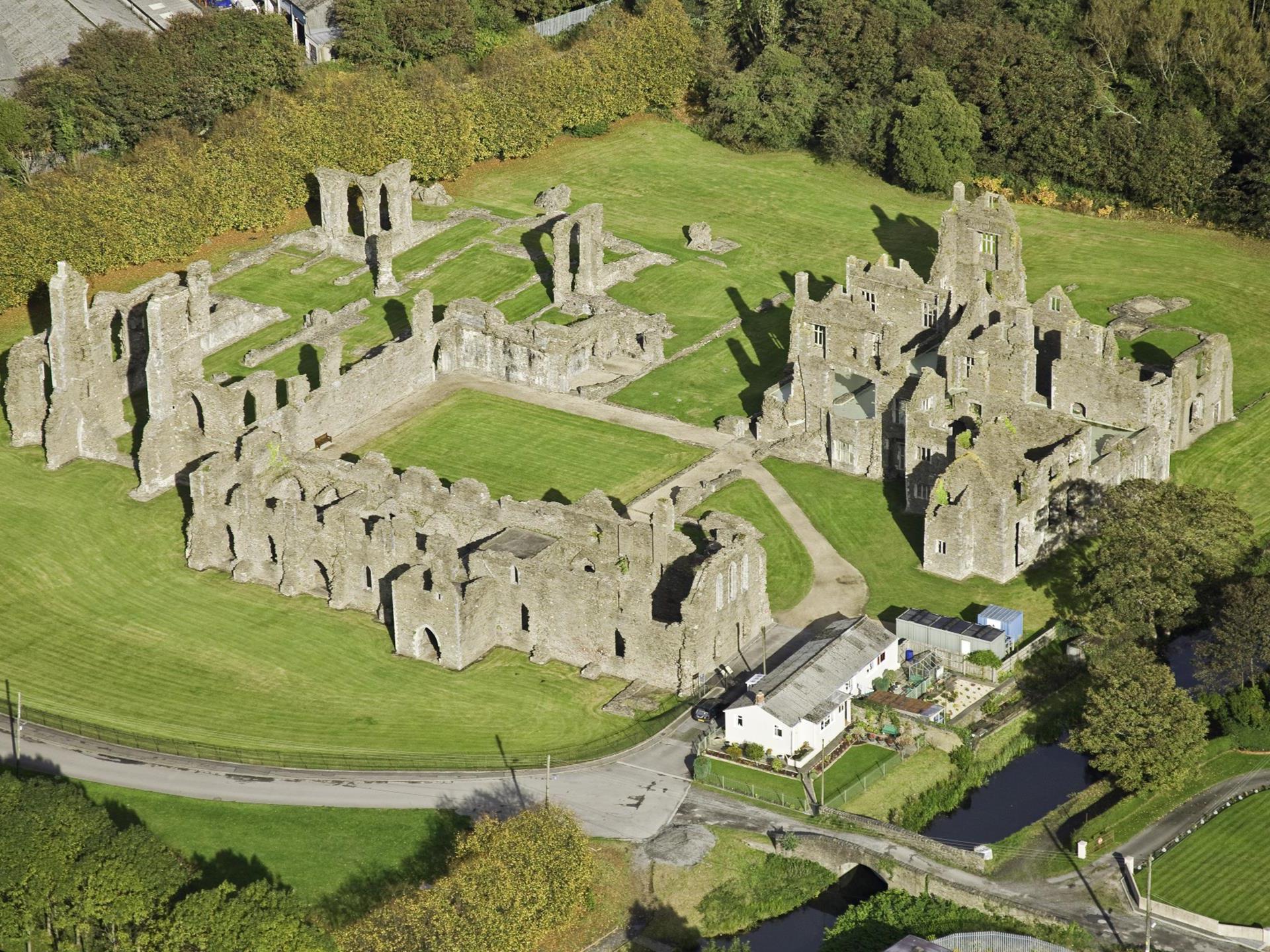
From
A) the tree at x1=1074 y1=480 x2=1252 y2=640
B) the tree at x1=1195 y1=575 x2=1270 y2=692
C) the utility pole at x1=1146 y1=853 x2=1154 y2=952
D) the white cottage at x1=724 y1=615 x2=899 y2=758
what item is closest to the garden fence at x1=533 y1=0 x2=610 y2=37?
the tree at x1=1074 y1=480 x2=1252 y2=640

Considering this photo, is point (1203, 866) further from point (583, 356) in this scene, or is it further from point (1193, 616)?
point (583, 356)

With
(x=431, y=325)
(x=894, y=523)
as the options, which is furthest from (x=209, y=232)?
(x=894, y=523)

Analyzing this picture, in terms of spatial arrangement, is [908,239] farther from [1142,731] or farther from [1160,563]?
[1142,731]

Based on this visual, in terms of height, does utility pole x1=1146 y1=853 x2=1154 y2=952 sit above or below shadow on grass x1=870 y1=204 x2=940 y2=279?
above

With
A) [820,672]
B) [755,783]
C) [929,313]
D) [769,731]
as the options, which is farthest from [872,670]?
[929,313]

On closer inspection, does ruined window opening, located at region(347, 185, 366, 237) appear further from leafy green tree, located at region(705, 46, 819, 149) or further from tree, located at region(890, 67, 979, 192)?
tree, located at region(890, 67, 979, 192)
